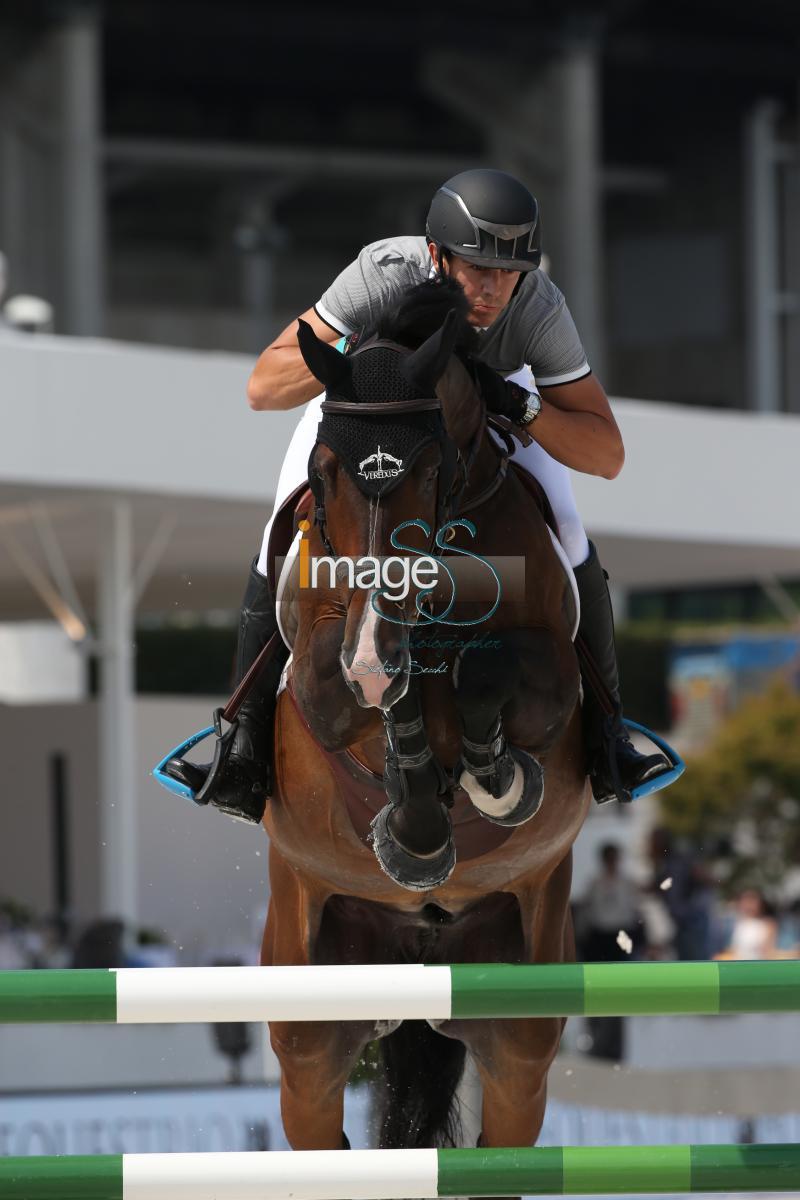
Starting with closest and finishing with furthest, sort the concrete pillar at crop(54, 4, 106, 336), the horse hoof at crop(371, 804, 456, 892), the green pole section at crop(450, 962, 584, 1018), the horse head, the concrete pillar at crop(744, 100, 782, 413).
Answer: the horse head → the green pole section at crop(450, 962, 584, 1018) → the horse hoof at crop(371, 804, 456, 892) → the concrete pillar at crop(54, 4, 106, 336) → the concrete pillar at crop(744, 100, 782, 413)

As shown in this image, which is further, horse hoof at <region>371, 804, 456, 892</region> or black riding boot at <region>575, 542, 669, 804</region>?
black riding boot at <region>575, 542, 669, 804</region>

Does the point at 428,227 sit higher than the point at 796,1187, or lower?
higher

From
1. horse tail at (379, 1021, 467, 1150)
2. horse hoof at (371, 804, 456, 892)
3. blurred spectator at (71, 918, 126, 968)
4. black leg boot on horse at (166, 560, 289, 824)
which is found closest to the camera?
horse hoof at (371, 804, 456, 892)

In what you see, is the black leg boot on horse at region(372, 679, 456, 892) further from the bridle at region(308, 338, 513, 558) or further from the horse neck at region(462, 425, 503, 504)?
the horse neck at region(462, 425, 503, 504)

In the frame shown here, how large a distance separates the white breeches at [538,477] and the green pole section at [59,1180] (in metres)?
1.21

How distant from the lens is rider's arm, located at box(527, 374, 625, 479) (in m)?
3.41

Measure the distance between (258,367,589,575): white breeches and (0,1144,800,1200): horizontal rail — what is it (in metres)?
1.17

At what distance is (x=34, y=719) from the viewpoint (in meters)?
12.6

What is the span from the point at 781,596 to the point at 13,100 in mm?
11695

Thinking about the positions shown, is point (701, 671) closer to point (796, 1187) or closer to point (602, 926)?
point (602, 926)

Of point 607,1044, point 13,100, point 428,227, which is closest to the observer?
point 428,227

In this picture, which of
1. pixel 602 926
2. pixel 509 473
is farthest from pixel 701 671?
pixel 509 473

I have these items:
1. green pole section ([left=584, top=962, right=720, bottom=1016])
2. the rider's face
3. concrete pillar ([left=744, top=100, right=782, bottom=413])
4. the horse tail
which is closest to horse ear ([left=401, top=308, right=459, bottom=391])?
the rider's face

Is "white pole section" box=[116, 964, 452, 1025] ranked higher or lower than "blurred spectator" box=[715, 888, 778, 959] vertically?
higher
